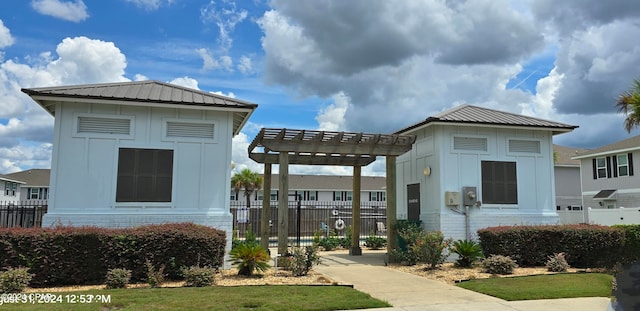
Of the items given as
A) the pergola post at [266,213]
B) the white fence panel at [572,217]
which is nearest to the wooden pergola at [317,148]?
the pergola post at [266,213]

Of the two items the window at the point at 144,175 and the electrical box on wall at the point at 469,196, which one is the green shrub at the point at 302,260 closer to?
the window at the point at 144,175

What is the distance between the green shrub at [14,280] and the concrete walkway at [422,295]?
631 cm

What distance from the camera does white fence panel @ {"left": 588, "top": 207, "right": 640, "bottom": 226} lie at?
20.5 meters

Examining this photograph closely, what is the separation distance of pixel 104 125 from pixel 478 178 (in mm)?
11102

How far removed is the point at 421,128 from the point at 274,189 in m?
26.0

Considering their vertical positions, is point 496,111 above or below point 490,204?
above

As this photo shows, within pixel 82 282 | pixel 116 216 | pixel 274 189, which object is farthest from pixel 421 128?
pixel 274 189

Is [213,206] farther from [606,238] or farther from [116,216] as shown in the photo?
[606,238]

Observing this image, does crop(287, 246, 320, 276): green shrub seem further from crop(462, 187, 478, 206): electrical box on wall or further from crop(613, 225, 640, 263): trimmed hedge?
crop(613, 225, 640, 263): trimmed hedge

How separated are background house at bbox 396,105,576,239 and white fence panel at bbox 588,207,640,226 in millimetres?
7283

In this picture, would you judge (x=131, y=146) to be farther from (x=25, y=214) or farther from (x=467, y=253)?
(x=467, y=253)

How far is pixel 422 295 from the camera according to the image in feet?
30.2

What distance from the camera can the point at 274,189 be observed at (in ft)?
132

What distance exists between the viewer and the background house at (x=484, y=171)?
48.2 ft
